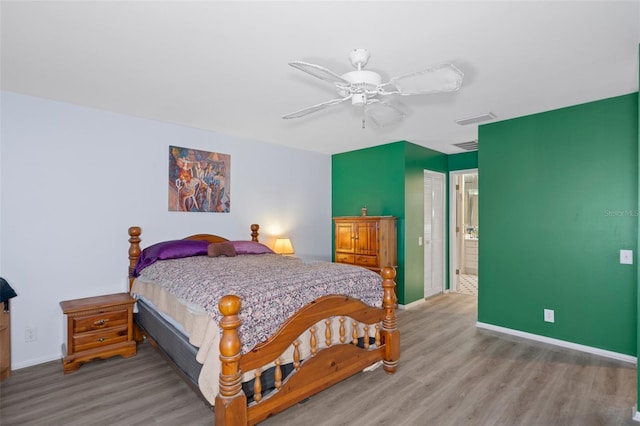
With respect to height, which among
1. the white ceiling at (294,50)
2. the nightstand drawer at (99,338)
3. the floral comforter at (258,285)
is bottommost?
the nightstand drawer at (99,338)

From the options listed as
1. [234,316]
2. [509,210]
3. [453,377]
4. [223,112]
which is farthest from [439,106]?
[234,316]

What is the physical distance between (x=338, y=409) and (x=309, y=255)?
11.0 ft

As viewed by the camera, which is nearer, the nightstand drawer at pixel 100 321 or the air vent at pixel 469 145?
the nightstand drawer at pixel 100 321

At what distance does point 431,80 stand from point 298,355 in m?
1.99

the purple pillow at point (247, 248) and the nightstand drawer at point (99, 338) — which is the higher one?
the purple pillow at point (247, 248)

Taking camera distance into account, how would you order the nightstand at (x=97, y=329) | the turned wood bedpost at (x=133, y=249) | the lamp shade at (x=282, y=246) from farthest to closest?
the lamp shade at (x=282, y=246)
the turned wood bedpost at (x=133, y=249)
the nightstand at (x=97, y=329)

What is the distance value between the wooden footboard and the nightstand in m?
1.86

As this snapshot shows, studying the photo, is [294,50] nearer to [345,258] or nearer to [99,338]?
[99,338]

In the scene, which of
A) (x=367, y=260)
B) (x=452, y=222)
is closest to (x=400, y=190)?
(x=367, y=260)

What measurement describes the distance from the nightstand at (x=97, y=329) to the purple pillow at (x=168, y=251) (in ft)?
1.26

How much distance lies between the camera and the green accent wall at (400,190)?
498 centimetres

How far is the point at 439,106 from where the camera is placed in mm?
3436

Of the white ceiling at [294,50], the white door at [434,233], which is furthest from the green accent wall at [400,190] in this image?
the white ceiling at [294,50]

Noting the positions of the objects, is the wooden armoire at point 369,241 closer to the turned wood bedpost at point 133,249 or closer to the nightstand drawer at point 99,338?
the turned wood bedpost at point 133,249
